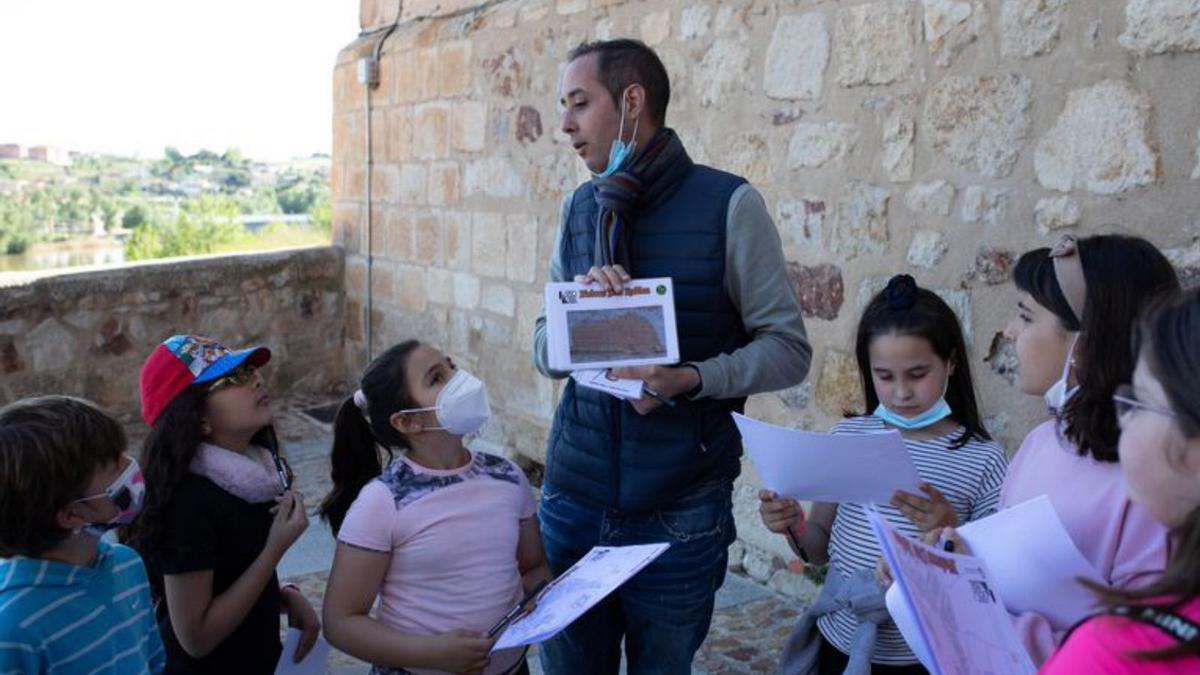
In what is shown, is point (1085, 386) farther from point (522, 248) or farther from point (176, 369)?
point (522, 248)

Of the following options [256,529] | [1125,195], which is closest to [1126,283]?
[1125,195]

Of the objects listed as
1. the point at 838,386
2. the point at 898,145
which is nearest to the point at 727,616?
the point at 838,386

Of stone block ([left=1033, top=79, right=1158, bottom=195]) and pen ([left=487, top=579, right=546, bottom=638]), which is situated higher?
stone block ([left=1033, top=79, right=1158, bottom=195])

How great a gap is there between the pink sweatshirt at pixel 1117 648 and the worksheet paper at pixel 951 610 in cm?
27

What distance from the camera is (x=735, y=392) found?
2049 mm

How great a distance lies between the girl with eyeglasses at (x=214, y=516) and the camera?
79.0 inches

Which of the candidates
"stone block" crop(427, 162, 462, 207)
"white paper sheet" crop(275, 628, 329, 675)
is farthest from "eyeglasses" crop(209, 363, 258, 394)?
"stone block" crop(427, 162, 462, 207)

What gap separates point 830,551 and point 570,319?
0.74 m

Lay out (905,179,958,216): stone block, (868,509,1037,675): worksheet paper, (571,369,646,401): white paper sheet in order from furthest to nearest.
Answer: (905,179,958,216): stone block → (571,369,646,401): white paper sheet → (868,509,1037,675): worksheet paper

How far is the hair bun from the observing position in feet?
7.21

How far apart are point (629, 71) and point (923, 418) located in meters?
0.92

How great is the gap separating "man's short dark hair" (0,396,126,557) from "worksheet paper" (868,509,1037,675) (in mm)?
1276

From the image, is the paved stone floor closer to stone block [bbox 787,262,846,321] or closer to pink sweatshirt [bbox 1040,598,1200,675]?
stone block [bbox 787,262,846,321]

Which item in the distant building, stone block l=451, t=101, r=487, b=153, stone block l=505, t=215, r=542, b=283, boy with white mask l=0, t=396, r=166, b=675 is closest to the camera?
boy with white mask l=0, t=396, r=166, b=675
